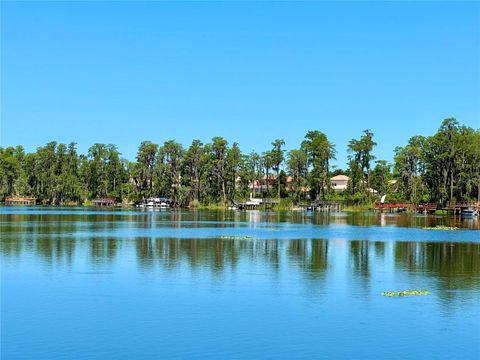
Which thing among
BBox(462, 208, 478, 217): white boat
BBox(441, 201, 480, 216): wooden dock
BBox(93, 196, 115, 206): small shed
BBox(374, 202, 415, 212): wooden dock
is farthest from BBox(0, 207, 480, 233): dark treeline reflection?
BBox(93, 196, 115, 206): small shed

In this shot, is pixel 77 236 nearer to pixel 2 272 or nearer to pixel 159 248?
pixel 159 248

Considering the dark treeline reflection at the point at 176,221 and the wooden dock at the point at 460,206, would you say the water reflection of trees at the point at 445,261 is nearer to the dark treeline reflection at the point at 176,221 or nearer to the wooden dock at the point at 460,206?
the dark treeline reflection at the point at 176,221

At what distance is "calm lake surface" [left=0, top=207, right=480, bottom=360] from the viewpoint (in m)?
20.9

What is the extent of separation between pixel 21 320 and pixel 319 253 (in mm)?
27585

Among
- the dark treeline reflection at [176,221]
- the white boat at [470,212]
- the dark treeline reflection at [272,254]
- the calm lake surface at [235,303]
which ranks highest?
the white boat at [470,212]

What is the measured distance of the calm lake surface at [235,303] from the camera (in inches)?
821

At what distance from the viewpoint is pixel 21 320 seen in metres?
23.9

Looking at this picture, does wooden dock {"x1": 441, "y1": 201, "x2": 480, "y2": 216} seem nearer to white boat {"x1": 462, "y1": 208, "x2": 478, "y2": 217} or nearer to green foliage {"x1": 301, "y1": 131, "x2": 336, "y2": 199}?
white boat {"x1": 462, "y1": 208, "x2": 478, "y2": 217}

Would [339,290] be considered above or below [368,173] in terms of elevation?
below

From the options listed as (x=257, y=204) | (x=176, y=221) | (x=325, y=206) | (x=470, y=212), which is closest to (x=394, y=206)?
(x=325, y=206)

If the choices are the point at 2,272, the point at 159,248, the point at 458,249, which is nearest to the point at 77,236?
the point at 159,248

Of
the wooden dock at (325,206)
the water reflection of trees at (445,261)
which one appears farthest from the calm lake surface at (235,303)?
the wooden dock at (325,206)

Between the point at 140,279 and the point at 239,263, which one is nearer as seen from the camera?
the point at 140,279

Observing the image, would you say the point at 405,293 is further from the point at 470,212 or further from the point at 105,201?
the point at 105,201
